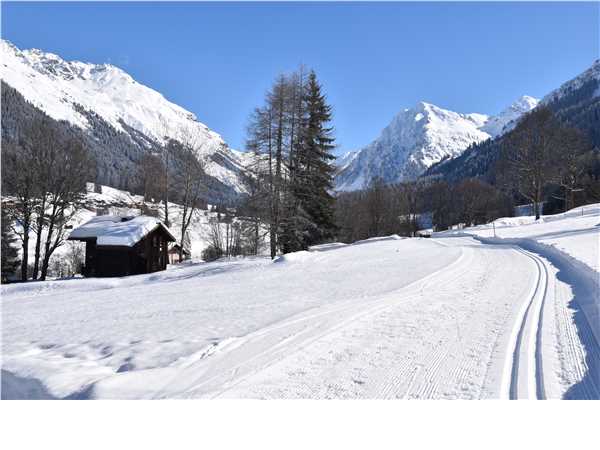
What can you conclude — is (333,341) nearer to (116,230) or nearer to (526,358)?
(526,358)

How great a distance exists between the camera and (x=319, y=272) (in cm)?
1116

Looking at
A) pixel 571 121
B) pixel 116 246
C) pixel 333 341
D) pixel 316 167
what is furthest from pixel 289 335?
pixel 571 121

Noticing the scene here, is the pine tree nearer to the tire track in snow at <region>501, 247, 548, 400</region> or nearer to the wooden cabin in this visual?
the wooden cabin

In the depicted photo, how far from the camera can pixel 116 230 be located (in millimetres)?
23656

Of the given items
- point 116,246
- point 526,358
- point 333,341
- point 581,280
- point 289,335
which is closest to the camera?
point 526,358

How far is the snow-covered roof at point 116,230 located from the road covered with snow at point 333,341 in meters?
14.8

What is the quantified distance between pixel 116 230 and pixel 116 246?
4.10ft

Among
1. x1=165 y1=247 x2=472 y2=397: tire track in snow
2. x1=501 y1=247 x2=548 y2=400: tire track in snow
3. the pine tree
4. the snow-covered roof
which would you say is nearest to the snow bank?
x1=501 y1=247 x2=548 y2=400: tire track in snow

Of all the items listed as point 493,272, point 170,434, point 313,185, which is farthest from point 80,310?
point 313,185

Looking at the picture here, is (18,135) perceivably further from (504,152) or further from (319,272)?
(504,152)

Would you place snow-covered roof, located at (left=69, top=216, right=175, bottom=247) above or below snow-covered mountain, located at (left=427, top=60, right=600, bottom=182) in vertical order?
below

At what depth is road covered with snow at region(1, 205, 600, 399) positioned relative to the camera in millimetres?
3195

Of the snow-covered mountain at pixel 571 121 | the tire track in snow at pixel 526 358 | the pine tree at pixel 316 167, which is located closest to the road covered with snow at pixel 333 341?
the tire track in snow at pixel 526 358

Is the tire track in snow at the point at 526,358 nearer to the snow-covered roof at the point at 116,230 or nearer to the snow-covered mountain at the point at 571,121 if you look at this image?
the snow-covered roof at the point at 116,230
